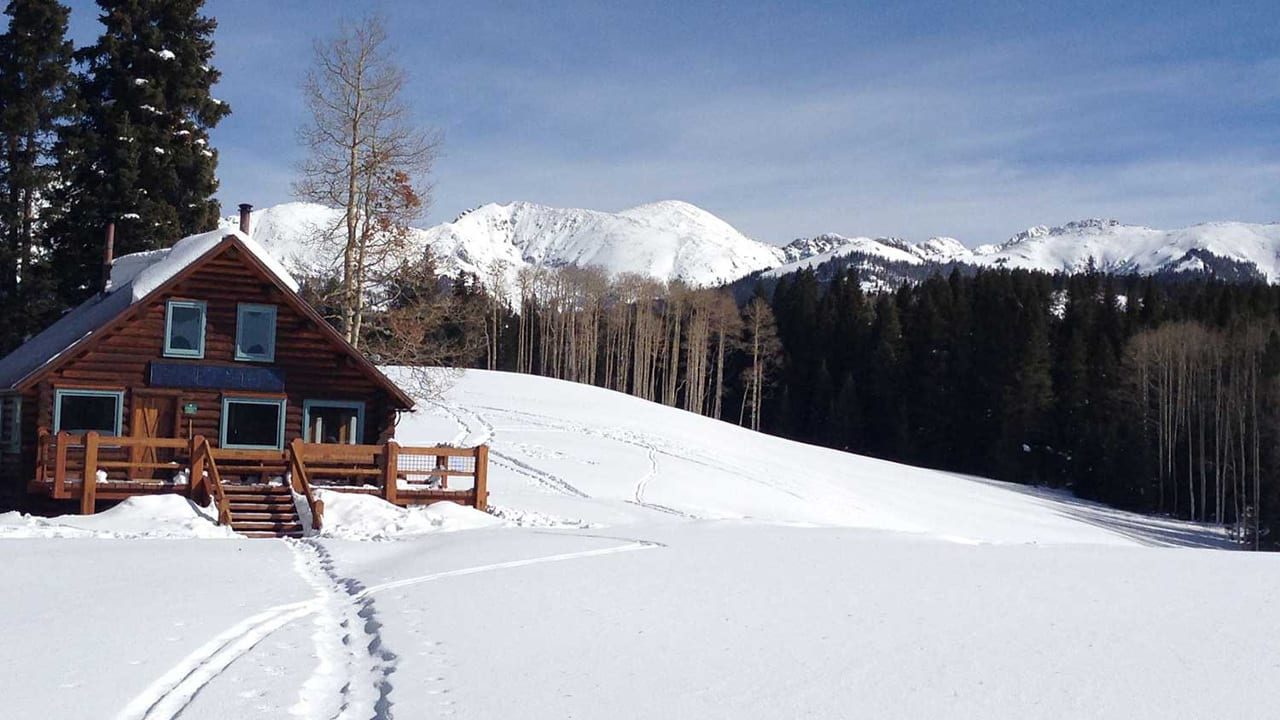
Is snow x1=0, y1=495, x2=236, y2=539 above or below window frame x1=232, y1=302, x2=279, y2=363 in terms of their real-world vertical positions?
below

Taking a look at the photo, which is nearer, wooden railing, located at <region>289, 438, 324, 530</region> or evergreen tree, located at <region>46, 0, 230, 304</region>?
wooden railing, located at <region>289, 438, 324, 530</region>

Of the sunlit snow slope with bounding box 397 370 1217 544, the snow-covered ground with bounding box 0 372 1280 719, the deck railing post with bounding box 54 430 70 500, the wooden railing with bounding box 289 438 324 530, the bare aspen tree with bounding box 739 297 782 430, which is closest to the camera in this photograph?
the snow-covered ground with bounding box 0 372 1280 719

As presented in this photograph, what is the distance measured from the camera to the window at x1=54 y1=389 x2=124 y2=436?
23.1m

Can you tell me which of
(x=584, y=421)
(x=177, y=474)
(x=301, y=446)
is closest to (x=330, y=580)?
(x=301, y=446)

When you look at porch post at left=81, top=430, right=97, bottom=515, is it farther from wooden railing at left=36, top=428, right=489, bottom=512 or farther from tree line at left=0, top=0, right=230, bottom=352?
tree line at left=0, top=0, right=230, bottom=352

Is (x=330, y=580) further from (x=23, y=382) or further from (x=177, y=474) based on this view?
(x=23, y=382)

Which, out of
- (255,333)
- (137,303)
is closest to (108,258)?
(137,303)

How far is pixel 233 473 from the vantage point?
77.5ft

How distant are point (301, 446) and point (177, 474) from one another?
10.7 ft

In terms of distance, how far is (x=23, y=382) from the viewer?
73.3 feet

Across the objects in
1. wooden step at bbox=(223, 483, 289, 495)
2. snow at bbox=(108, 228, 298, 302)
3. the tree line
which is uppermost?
the tree line

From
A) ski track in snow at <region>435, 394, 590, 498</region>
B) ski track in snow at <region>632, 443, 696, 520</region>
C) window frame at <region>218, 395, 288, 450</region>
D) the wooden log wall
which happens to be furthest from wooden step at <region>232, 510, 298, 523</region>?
ski track in snow at <region>435, 394, 590, 498</region>

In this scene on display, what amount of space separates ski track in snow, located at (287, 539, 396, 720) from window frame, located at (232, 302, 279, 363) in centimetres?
1159

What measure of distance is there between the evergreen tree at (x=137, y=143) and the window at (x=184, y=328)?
1221cm
